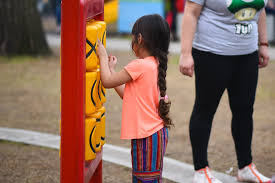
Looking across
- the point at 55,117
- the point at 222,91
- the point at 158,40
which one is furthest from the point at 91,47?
the point at 55,117

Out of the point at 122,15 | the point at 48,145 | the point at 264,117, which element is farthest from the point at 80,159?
the point at 122,15

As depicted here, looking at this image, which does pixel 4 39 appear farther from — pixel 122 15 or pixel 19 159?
pixel 19 159

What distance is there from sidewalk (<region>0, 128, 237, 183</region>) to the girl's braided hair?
1042 millimetres

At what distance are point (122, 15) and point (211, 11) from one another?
11173 mm

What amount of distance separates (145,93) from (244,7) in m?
0.98

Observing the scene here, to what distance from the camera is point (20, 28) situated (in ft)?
32.1

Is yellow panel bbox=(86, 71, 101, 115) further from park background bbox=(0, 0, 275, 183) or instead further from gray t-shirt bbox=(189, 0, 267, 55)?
park background bbox=(0, 0, 275, 183)

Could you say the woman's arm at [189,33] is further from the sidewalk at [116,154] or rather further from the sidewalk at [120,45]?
the sidewalk at [120,45]

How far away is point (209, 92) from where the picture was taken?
3166 millimetres

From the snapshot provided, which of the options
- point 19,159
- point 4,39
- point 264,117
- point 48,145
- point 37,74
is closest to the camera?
point 19,159

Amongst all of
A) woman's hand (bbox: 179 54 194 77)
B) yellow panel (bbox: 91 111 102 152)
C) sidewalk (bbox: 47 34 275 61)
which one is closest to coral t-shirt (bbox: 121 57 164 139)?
yellow panel (bbox: 91 111 102 152)

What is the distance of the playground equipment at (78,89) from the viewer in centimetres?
218

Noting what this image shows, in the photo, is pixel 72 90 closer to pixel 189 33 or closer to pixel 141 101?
pixel 141 101

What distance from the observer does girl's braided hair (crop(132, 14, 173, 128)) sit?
247 centimetres
